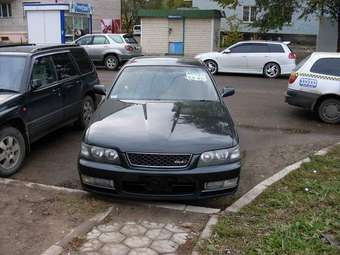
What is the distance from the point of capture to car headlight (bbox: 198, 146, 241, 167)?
4.84m

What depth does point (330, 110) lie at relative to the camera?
10078 millimetres

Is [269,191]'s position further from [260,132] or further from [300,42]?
[300,42]

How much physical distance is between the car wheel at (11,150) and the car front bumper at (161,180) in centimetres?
164

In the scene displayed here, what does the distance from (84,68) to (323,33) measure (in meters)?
20.1

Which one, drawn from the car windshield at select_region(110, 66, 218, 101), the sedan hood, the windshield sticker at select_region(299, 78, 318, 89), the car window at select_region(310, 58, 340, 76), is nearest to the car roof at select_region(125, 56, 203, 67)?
the car windshield at select_region(110, 66, 218, 101)

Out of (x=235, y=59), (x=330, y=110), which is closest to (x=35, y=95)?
(x=330, y=110)

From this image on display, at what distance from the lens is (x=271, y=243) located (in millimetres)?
4273

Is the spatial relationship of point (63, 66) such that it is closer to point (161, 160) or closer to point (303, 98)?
point (161, 160)

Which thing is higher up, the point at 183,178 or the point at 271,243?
the point at 183,178

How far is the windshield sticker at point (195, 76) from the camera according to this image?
6.59 m

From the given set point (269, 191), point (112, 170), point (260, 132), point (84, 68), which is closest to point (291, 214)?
point (269, 191)

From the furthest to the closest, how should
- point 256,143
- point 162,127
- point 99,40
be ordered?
1. point 99,40
2. point 256,143
3. point 162,127

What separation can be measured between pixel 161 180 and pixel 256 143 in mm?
3771

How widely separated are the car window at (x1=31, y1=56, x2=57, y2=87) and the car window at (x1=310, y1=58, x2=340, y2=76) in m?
5.58
